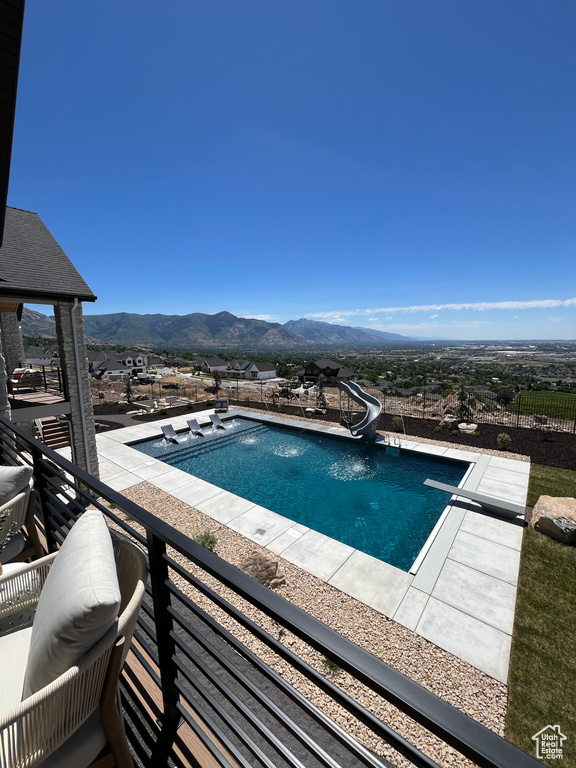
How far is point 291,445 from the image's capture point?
14703mm

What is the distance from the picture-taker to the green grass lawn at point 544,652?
365cm

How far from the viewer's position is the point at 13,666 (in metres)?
1.87

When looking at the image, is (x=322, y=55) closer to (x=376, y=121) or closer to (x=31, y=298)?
(x=376, y=121)

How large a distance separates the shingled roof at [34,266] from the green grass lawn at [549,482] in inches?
518

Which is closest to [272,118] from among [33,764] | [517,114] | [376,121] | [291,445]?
[376,121]

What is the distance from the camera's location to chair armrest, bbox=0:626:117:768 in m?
1.26

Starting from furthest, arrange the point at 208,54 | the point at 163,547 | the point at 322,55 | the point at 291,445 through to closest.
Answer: the point at 291,445, the point at 322,55, the point at 208,54, the point at 163,547

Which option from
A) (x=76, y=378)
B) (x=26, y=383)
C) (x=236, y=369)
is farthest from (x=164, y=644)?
(x=236, y=369)

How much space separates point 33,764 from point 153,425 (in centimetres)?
1604

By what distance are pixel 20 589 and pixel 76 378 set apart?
7.78 metres

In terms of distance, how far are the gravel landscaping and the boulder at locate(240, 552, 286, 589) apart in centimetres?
14

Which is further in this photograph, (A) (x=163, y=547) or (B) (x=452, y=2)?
(B) (x=452, y=2)

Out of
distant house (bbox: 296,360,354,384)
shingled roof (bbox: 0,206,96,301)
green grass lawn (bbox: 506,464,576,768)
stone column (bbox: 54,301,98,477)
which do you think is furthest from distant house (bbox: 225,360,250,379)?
green grass lawn (bbox: 506,464,576,768)

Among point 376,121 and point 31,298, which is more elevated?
point 376,121
